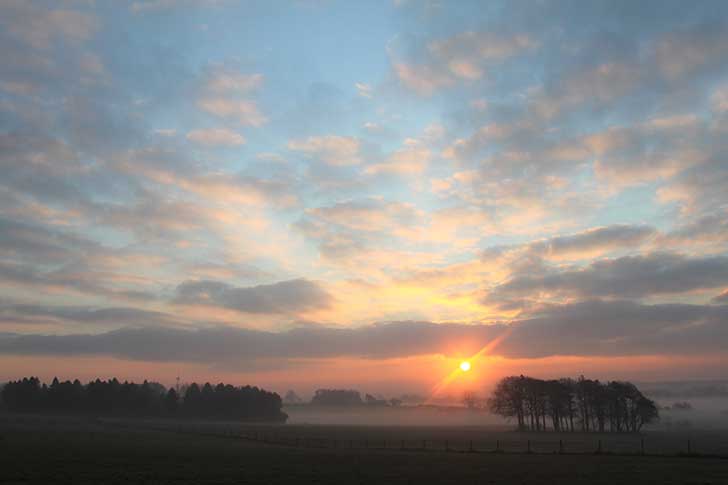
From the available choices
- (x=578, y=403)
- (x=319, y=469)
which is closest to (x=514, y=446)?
(x=319, y=469)

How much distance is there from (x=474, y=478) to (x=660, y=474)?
1520 cm

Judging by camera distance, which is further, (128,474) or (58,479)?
(128,474)

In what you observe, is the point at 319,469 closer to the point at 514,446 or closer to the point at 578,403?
the point at 514,446

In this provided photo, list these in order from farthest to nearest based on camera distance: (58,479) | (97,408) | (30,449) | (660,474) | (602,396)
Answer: (97,408) < (602,396) < (30,449) < (660,474) < (58,479)

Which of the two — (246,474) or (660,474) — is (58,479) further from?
(660,474)

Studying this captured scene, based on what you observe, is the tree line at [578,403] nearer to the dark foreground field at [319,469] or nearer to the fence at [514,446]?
the fence at [514,446]

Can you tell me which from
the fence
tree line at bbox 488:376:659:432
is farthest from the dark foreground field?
tree line at bbox 488:376:659:432

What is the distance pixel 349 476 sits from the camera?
37.3 meters

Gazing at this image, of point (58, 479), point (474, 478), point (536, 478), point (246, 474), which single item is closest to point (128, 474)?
point (58, 479)

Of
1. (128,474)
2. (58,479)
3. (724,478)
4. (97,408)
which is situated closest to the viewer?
(58,479)

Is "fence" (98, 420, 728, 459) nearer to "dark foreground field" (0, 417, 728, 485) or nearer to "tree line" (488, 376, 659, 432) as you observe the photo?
"dark foreground field" (0, 417, 728, 485)

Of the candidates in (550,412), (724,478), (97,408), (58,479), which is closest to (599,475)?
(724,478)

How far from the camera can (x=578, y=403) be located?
161m

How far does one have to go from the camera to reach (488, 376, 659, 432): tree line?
508ft
